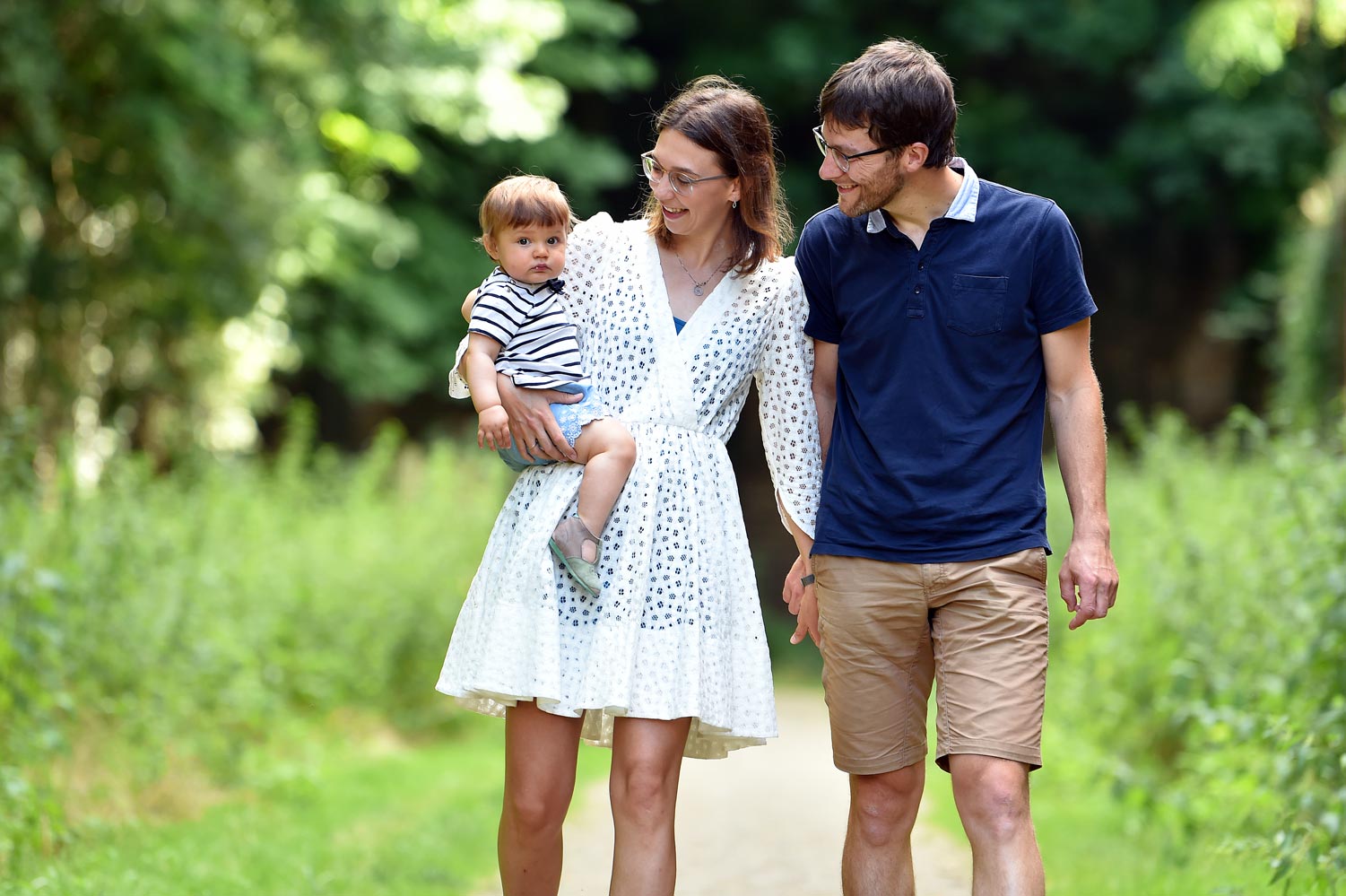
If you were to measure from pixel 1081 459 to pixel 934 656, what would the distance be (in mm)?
617

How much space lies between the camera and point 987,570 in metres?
3.86

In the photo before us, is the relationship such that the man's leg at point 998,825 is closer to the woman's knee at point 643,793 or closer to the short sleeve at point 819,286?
the woman's knee at point 643,793

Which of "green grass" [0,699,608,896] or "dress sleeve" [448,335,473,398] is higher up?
"dress sleeve" [448,335,473,398]

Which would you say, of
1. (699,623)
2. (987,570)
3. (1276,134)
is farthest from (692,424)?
(1276,134)

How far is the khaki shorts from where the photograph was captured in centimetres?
380

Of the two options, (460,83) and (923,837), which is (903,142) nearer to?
(923,837)

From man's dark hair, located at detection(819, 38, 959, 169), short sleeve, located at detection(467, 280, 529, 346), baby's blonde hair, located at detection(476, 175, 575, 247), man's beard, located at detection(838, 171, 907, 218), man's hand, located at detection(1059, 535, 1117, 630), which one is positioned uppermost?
man's dark hair, located at detection(819, 38, 959, 169)

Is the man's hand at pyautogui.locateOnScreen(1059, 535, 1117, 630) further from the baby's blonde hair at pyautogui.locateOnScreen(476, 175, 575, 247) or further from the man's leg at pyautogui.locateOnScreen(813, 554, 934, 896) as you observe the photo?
the baby's blonde hair at pyautogui.locateOnScreen(476, 175, 575, 247)

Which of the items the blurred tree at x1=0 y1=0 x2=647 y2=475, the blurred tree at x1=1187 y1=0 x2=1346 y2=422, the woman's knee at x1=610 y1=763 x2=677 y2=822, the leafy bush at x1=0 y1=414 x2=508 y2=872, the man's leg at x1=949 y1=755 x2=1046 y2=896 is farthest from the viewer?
the blurred tree at x1=0 y1=0 x2=647 y2=475

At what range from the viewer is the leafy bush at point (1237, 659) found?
4926 millimetres

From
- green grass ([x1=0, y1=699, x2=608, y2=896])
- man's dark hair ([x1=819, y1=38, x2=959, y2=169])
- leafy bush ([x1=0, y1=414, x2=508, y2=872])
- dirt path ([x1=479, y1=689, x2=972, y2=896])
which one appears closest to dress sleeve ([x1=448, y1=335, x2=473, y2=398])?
man's dark hair ([x1=819, y1=38, x2=959, y2=169])

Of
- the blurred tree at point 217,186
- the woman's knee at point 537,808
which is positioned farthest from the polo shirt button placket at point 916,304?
the blurred tree at point 217,186

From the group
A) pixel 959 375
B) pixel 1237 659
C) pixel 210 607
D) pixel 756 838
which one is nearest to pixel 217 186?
pixel 210 607

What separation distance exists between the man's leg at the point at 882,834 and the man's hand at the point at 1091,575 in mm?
595
